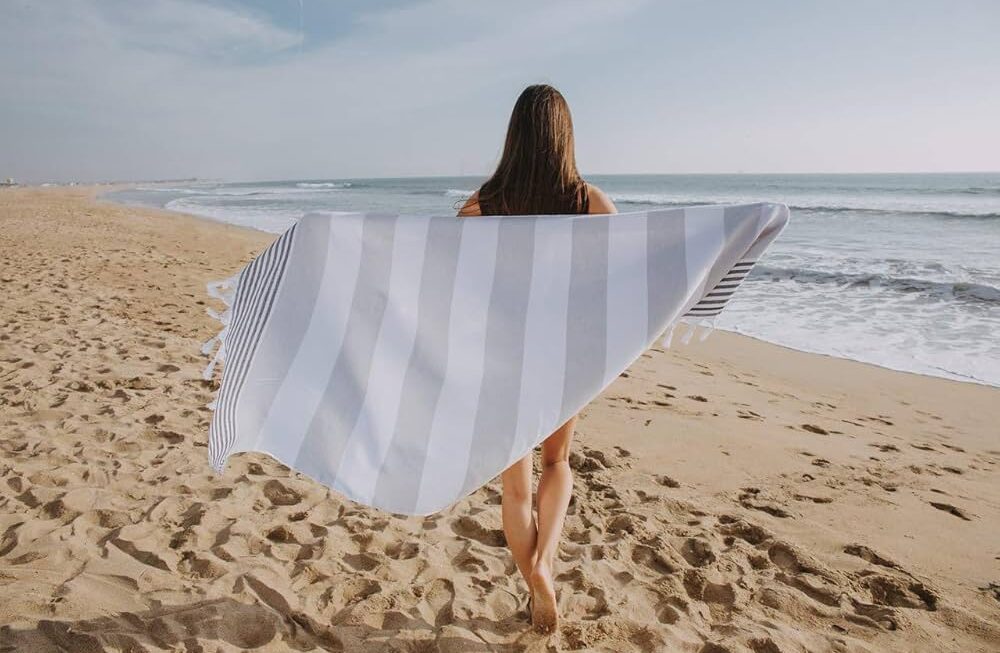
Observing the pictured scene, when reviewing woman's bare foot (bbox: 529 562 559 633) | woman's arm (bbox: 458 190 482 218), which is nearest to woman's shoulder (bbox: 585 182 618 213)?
woman's arm (bbox: 458 190 482 218)

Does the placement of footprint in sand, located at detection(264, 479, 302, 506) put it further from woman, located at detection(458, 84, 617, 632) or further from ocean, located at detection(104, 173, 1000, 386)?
ocean, located at detection(104, 173, 1000, 386)

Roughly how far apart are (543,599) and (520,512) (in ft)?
1.24

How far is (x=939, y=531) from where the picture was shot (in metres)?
3.27

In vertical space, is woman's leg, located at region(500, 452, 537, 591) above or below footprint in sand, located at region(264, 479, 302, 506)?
above

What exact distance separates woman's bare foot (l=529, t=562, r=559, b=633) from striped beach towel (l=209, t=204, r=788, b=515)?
0.66 metres

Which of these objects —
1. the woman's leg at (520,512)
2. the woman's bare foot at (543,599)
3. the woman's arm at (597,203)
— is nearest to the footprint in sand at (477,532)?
the woman's bare foot at (543,599)

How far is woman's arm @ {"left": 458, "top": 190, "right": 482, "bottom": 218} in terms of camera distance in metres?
2.19

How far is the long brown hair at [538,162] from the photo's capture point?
2.07m

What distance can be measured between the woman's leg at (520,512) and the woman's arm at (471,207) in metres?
0.88

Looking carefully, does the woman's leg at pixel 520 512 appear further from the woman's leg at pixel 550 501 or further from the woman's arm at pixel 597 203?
the woman's arm at pixel 597 203

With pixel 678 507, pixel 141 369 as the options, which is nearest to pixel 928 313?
pixel 678 507

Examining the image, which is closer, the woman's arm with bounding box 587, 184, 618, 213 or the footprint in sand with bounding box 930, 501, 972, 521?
the woman's arm with bounding box 587, 184, 618, 213

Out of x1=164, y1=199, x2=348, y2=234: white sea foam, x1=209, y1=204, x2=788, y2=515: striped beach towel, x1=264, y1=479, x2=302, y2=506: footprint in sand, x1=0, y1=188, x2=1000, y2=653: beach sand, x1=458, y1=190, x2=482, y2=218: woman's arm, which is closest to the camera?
x1=209, y1=204, x2=788, y2=515: striped beach towel

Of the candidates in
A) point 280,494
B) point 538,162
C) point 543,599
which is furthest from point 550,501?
point 280,494
